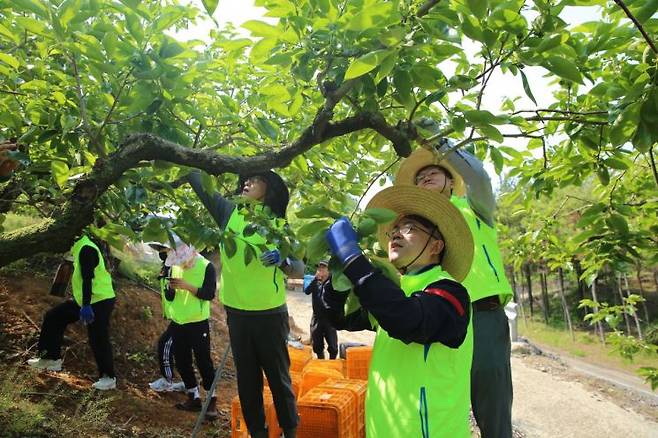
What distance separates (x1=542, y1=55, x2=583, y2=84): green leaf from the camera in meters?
1.57

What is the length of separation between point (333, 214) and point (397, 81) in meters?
0.52

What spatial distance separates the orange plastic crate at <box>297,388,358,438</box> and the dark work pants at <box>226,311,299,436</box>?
32 centimetres

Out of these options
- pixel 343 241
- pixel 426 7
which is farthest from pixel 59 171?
pixel 426 7

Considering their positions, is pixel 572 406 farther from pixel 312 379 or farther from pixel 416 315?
pixel 416 315

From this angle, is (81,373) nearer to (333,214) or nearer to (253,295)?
(253,295)

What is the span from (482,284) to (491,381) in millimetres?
538

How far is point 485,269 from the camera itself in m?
2.76

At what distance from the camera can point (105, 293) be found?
16.8ft

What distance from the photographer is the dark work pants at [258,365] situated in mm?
3410

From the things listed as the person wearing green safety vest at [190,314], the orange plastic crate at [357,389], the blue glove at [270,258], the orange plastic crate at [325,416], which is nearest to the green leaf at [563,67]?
the blue glove at [270,258]

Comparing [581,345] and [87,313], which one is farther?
[581,345]

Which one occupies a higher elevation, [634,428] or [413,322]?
[413,322]

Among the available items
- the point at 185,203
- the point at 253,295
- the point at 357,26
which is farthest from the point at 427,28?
the point at 253,295

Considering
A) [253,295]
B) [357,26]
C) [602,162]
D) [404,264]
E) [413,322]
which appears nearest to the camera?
[357,26]
